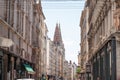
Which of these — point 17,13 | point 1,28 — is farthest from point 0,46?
point 17,13

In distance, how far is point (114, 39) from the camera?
3192 cm

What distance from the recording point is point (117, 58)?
104 feet

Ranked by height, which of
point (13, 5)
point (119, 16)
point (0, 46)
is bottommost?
point (0, 46)

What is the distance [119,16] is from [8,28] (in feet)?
38.5

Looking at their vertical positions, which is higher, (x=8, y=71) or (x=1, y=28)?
(x=1, y=28)

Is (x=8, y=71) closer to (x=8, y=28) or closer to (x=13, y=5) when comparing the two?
(x=8, y=28)

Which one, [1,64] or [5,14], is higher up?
[5,14]

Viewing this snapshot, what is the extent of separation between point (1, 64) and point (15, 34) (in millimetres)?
9054

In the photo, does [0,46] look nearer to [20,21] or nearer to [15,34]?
[15,34]

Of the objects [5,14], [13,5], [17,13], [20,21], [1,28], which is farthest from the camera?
[20,21]

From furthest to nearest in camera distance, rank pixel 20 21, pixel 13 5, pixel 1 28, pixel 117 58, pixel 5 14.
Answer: pixel 20 21 < pixel 13 5 < pixel 5 14 < pixel 1 28 < pixel 117 58

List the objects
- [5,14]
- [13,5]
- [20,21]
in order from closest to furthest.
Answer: [5,14] < [13,5] < [20,21]

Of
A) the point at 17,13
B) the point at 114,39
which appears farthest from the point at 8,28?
the point at 114,39

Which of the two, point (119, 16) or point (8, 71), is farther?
point (8, 71)
